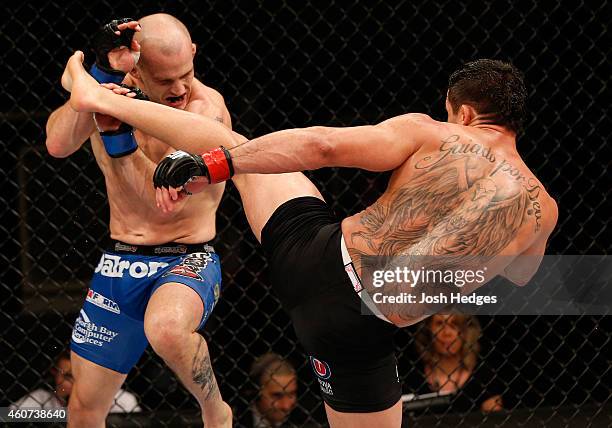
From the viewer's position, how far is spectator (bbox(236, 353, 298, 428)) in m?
3.21

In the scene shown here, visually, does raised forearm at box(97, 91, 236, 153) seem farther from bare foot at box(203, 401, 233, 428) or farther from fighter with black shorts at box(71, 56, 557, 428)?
bare foot at box(203, 401, 233, 428)

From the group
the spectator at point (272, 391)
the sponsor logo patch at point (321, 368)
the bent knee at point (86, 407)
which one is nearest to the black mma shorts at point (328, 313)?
the sponsor logo patch at point (321, 368)

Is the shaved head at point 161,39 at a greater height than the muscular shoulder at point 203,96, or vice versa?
the shaved head at point 161,39

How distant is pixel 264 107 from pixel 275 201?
1551 millimetres

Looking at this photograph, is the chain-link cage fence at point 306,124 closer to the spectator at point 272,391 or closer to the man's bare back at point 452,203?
the spectator at point 272,391

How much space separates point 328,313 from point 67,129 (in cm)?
90

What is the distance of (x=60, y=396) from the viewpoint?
3033mm

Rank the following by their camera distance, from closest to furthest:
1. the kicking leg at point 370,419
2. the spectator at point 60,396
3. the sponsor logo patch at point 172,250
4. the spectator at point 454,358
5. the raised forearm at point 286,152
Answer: the raised forearm at point 286,152 → the kicking leg at point 370,419 → the sponsor logo patch at point 172,250 → the spectator at point 60,396 → the spectator at point 454,358

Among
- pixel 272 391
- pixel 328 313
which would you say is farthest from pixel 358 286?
pixel 272 391

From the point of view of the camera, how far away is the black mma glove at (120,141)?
230 centimetres

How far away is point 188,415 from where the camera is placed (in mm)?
3234

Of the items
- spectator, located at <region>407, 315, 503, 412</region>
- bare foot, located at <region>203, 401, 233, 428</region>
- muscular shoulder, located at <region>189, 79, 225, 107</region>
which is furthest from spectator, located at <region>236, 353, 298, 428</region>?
muscular shoulder, located at <region>189, 79, 225, 107</region>

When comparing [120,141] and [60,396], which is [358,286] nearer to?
[120,141]

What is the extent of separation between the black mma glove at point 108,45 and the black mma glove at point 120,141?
6 centimetres
